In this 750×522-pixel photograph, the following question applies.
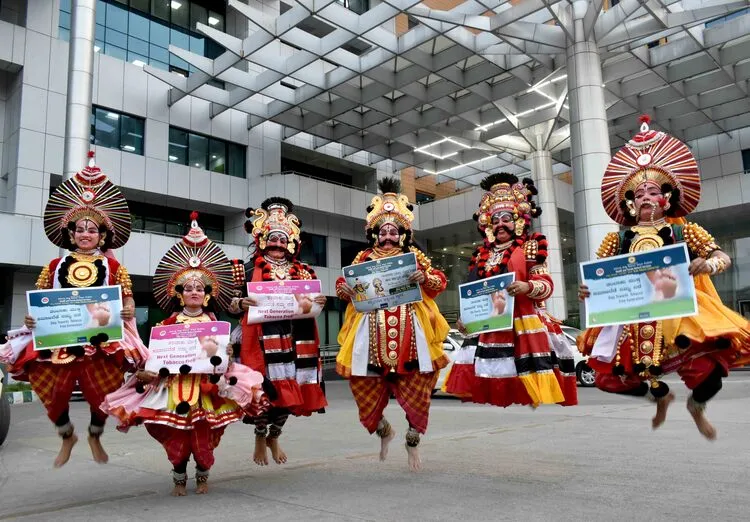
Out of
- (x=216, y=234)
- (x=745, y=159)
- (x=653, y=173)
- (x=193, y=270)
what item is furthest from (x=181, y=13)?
(x=745, y=159)

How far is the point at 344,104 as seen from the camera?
20.0 m

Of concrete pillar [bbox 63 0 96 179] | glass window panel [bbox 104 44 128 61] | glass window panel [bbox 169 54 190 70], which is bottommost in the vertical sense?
concrete pillar [bbox 63 0 96 179]

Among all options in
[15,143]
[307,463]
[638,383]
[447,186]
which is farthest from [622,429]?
[447,186]

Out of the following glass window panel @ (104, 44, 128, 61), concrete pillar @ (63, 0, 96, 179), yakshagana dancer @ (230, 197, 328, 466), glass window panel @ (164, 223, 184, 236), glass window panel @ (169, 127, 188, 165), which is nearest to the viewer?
yakshagana dancer @ (230, 197, 328, 466)

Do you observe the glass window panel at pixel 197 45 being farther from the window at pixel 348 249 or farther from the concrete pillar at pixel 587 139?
the concrete pillar at pixel 587 139

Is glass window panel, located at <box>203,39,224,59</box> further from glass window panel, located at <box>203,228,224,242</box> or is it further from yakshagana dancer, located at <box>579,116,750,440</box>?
yakshagana dancer, located at <box>579,116,750,440</box>

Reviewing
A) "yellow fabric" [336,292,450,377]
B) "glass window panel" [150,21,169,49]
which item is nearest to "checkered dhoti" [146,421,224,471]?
"yellow fabric" [336,292,450,377]

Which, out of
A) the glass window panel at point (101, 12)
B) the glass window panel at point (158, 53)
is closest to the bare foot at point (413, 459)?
the glass window panel at point (101, 12)

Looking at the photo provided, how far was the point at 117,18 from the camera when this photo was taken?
19.3 m

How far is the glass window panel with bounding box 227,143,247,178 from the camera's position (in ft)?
72.6

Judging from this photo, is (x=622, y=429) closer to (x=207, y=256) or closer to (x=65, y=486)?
(x=207, y=256)

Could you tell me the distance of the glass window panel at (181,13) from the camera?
2088 centimetres

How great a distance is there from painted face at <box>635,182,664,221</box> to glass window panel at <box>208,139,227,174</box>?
19000 mm

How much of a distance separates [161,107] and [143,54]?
5.92 ft
